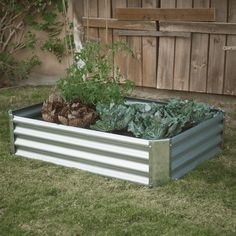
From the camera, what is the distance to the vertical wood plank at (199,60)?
5.79m

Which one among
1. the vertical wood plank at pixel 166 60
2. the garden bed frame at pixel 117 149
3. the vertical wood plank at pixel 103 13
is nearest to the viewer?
the garden bed frame at pixel 117 149

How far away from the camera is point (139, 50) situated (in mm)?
6262

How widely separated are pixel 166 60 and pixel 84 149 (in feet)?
8.57

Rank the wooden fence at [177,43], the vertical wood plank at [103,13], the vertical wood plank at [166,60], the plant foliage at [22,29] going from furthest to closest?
the plant foliage at [22,29] < the vertical wood plank at [103,13] < the vertical wood plank at [166,60] < the wooden fence at [177,43]

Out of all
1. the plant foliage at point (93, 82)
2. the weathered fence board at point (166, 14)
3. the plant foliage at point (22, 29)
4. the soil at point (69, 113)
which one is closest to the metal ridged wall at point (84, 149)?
the soil at point (69, 113)

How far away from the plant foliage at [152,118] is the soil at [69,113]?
0.38 ft

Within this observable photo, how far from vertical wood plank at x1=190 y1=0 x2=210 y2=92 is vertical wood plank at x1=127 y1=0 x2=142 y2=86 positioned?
692 millimetres

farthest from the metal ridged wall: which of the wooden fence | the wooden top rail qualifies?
the wooden top rail

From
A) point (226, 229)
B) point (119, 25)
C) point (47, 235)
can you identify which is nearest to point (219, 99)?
point (119, 25)

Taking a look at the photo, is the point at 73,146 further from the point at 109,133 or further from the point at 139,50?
the point at 139,50

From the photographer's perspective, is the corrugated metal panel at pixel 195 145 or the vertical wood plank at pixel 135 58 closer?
the corrugated metal panel at pixel 195 145

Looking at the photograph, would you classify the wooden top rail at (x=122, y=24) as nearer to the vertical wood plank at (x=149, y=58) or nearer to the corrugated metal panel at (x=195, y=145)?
the vertical wood plank at (x=149, y=58)

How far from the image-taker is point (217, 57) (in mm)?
5758

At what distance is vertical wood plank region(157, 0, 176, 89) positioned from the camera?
19.7ft
